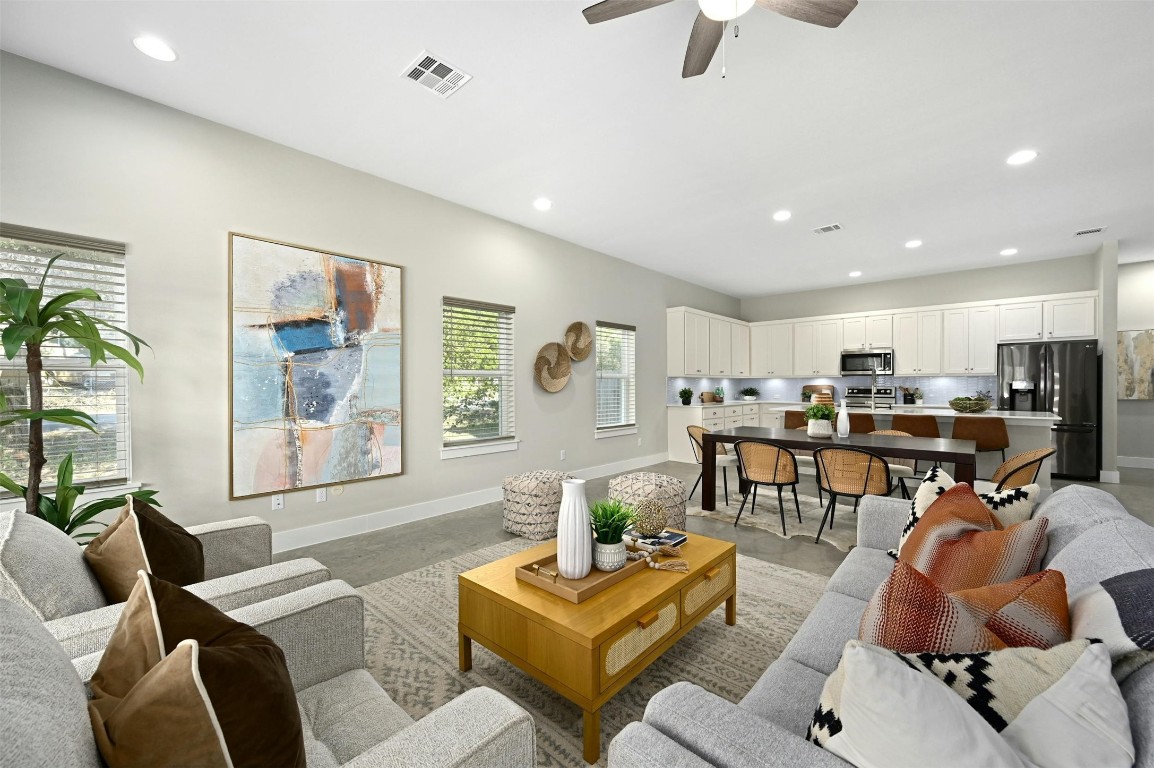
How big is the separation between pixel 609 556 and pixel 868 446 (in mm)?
2647

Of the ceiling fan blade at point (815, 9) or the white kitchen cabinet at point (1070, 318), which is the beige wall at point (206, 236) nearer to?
the ceiling fan blade at point (815, 9)

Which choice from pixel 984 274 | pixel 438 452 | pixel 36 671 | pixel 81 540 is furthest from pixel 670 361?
pixel 36 671

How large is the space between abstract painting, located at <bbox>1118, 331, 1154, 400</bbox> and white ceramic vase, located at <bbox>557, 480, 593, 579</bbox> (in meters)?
8.73

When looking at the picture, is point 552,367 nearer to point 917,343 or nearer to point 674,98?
point 674,98

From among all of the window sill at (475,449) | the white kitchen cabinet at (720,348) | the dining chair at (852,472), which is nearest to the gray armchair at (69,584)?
the window sill at (475,449)

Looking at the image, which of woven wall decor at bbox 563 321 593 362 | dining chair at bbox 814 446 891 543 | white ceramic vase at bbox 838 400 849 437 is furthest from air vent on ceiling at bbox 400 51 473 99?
white ceramic vase at bbox 838 400 849 437

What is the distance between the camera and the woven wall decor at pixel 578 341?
560 centimetres

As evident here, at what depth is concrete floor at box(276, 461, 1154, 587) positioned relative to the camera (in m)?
3.18

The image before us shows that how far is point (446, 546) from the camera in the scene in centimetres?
355

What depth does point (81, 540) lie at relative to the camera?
2781mm

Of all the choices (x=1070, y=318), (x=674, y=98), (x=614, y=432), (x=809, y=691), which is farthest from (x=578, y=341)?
(x=1070, y=318)

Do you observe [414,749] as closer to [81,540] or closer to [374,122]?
[81,540]

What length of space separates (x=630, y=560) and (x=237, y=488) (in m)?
2.77

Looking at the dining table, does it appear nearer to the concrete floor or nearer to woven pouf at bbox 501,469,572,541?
the concrete floor
